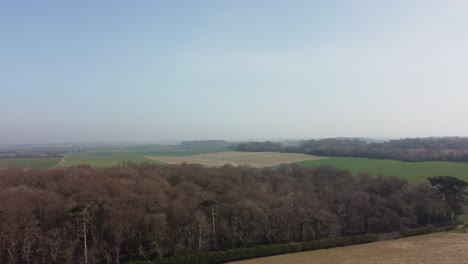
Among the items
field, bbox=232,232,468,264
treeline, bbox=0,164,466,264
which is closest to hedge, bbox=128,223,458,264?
field, bbox=232,232,468,264

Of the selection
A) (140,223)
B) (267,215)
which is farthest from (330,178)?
(140,223)

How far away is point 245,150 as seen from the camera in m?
133

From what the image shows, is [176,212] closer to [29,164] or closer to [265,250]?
[265,250]

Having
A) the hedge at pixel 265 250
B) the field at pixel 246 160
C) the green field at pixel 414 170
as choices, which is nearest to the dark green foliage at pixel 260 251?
the hedge at pixel 265 250

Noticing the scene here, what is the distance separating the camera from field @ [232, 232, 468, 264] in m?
27.3

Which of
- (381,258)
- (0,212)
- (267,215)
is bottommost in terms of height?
(381,258)

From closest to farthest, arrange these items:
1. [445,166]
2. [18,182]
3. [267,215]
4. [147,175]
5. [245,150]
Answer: [267,215], [18,182], [147,175], [445,166], [245,150]

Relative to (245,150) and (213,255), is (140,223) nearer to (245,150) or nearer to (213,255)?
(213,255)

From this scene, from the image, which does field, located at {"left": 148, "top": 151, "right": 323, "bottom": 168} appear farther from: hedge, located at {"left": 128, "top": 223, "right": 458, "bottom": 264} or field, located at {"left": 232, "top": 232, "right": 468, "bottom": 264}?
field, located at {"left": 232, "top": 232, "right": 468, "bottom": 264}

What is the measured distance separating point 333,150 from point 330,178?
184 ft

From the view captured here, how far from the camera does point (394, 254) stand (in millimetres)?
28938

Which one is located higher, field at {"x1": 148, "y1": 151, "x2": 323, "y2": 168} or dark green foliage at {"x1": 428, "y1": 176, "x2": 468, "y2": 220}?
field at {"x1": 148, "y1": 151, "x2": 323, "y2": 168}

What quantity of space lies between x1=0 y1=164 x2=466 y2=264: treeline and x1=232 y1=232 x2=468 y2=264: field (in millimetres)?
3547

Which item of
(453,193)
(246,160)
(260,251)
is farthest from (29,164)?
(453,193)
